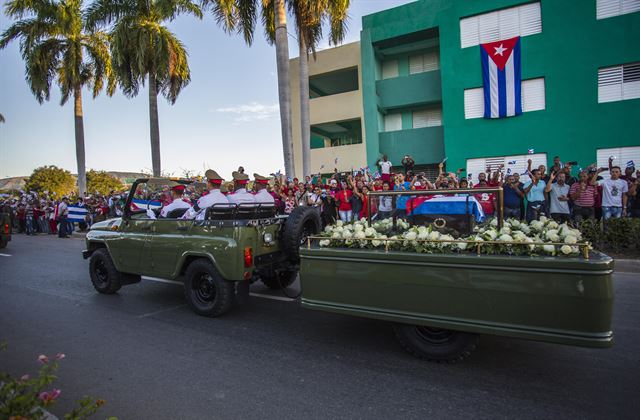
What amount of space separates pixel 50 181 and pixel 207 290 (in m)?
60.4

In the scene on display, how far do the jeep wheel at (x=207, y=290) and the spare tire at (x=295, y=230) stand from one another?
35.9 inches

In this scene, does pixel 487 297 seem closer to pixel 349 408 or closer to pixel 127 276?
pixel 349 408

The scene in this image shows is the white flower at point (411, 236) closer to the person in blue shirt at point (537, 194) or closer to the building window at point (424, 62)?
the person in blue shirt at point (537, 194)

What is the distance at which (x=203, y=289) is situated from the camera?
17.3ft

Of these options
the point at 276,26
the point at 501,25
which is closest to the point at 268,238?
the point at 276,26

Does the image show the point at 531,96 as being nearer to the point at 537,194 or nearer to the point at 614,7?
the point at 614,7

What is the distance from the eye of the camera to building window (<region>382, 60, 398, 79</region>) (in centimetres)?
2077

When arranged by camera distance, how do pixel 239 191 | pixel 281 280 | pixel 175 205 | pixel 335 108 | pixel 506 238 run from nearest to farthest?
pixel 506 238, pixel 175 205, pixel 239 191, pixel 281 280, pixel 335 108

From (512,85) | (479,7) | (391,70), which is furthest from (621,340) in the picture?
(391,70)

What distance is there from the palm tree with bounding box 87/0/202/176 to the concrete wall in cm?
684

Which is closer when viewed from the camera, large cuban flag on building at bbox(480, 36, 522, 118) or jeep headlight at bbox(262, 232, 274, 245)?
jeep headlight at bbox(262, 232, 274, 245)

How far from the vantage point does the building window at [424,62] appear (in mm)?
19656

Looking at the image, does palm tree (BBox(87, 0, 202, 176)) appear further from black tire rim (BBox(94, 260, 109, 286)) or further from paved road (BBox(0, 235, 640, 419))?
paved road (BBox(0, 235, 640, 419))

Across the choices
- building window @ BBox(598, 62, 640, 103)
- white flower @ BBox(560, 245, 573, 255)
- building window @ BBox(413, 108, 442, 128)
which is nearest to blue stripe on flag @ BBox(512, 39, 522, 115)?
building window @ BBox(598, 62, 640, 103)
